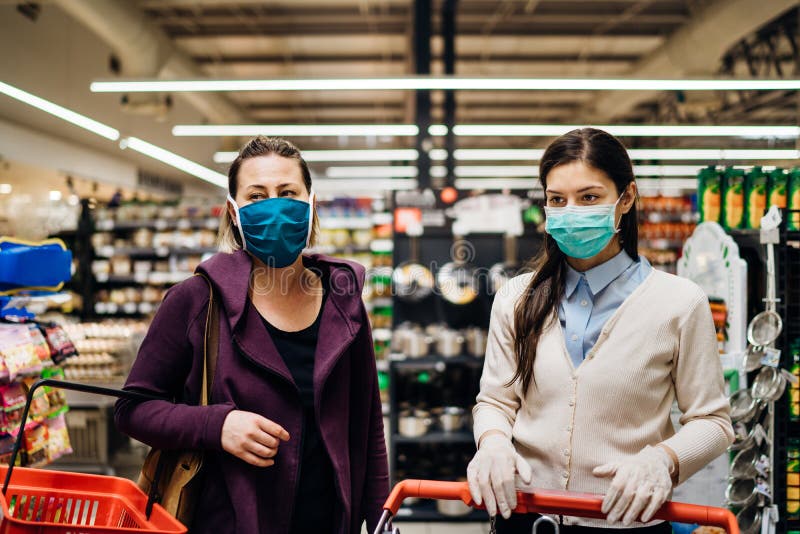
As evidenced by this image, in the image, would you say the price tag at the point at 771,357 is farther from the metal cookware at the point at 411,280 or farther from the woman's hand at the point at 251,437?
the metal cookware at the point at 411,280

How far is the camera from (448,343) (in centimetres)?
429

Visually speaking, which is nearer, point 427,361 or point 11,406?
point 11,406

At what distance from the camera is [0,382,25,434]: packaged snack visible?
2240mm

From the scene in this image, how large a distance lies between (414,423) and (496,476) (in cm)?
320

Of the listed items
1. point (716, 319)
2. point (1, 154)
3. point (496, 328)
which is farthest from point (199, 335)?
point (1, 154)

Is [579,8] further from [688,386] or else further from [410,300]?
[688,386]

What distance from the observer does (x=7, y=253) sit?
2314mm

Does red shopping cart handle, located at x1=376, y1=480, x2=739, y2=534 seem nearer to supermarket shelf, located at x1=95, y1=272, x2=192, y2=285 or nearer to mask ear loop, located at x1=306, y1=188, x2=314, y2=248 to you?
mask ear loop, located at x1=306, y1=188, x2=314, y2=248

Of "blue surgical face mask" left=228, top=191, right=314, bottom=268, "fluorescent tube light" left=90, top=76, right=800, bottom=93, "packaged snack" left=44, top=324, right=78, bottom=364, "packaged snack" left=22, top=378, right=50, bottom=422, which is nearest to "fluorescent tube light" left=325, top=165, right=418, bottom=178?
"fluorescent tube light" left=90, top=76, right=800, bottom=93

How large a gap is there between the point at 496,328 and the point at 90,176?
1134cm

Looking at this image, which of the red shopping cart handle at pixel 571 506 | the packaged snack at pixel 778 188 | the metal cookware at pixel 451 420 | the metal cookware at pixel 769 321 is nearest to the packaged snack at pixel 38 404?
the red shopping cart handle at pixel 571 506

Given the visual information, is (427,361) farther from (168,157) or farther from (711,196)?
(168,157)

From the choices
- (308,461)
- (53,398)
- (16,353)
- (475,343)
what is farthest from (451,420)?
(308,461)

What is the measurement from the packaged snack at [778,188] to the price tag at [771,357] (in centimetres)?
76
